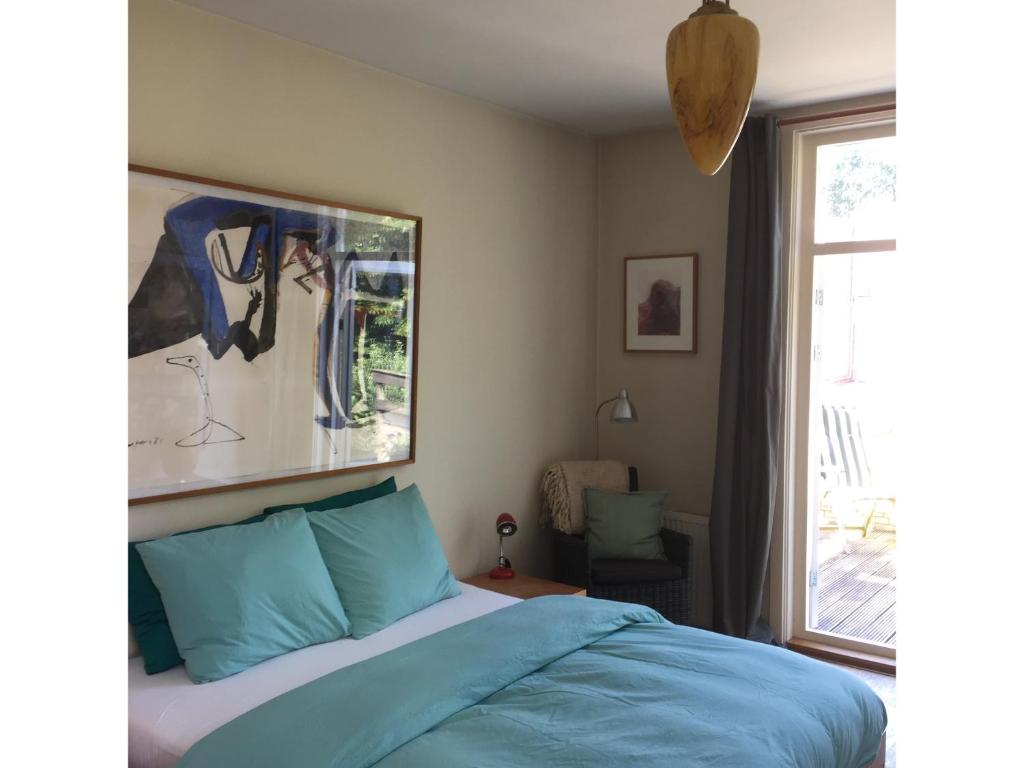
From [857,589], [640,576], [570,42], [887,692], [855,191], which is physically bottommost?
[887,692]

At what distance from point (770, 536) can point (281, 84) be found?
3.14 meters

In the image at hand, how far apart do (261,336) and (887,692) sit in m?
3.18

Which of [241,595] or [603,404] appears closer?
[241,595]

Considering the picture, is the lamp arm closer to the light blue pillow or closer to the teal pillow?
the teal pillow

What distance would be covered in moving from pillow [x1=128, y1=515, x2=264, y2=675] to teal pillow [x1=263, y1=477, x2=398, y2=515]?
567 millimetres

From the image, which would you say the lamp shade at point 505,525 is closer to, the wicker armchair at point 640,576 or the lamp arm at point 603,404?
the wicker armchair at point 640,576

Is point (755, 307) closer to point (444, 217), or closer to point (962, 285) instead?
point (444, 217)

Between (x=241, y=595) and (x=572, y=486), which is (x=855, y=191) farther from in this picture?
(x=241, y=595)

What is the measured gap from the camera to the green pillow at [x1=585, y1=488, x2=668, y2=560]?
4.30 metres

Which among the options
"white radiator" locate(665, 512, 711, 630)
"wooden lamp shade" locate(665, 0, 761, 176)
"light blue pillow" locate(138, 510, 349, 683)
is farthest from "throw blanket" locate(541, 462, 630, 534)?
"wooden lamp shade" locate(665, 0, 761, 176)

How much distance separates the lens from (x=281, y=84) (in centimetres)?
328

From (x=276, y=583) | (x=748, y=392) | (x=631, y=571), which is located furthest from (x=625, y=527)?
(x=276, y=583)

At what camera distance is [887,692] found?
3846 mm
